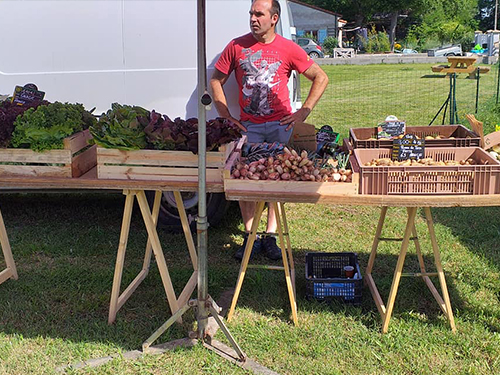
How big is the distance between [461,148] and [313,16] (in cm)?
4944

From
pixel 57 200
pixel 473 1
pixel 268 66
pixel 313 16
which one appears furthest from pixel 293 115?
pixel 473 1

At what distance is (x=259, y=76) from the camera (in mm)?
4316

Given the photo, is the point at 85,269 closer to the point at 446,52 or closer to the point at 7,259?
the point at 7,259

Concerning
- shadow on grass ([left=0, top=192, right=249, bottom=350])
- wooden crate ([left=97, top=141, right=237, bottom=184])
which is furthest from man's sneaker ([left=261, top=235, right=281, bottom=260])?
wooden crate ([left=97, top=141, right=237, bottom=184])

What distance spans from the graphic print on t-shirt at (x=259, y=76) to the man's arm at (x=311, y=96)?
23cm

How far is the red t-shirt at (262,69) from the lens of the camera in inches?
170

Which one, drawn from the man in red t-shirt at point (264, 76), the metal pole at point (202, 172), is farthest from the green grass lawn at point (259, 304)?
the man in red t-shirt at point (264, 76)

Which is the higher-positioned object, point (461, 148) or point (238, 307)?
point (461, 148)

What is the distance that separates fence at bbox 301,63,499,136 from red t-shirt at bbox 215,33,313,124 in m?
5.67

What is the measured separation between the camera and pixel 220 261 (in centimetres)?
474

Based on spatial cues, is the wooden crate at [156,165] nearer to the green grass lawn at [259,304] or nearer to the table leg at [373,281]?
the green grass lawn at [259,304]

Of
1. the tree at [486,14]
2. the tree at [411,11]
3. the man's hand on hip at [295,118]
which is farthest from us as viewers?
the tree at [486,14]

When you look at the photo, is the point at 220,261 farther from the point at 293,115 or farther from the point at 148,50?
the point at 148,50

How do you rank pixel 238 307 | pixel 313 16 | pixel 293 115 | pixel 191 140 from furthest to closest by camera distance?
pixel 313 16
pixel 293 115
pixel 238 307
pixel 191 140
